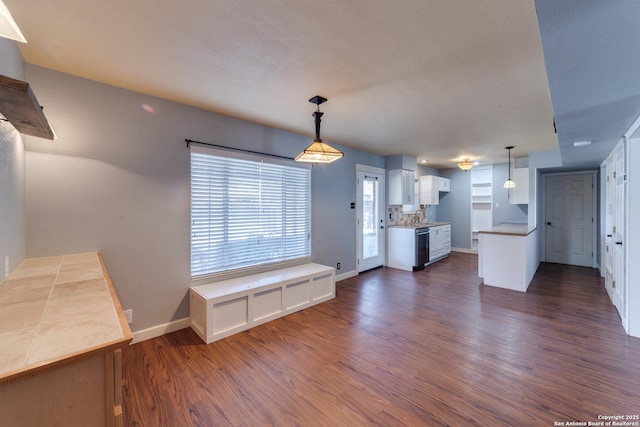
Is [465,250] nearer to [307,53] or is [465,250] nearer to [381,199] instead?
[381,199]

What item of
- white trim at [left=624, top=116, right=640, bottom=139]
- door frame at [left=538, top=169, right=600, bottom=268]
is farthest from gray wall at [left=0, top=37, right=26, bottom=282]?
door frame at [left=538, top=169, right=600, bottom=268]

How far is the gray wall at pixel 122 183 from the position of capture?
2.35m

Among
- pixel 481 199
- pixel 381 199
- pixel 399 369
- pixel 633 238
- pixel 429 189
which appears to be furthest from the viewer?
pixel 481 199

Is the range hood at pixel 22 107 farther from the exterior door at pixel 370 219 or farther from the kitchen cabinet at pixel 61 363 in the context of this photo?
the exterior door at pixel 370 219

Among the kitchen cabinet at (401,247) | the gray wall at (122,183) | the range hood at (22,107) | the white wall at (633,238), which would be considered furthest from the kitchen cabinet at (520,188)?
the range hood at (22,107)

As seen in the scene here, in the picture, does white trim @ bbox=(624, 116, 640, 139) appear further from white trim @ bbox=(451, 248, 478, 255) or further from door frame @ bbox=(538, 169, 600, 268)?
white trim @ bbox=(451, 248, 478, 255)

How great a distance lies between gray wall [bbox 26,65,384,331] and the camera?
2346mm

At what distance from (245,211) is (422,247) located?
4.02 m

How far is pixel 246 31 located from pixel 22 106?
48.7 inches

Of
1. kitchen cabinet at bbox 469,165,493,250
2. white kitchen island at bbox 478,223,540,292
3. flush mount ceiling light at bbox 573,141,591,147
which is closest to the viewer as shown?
flush mount ceiling light at bbox 573,141,591,147

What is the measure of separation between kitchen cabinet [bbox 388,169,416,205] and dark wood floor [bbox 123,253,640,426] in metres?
2.70

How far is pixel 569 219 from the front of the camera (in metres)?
6.20

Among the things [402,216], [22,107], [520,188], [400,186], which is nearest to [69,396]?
[22,107]

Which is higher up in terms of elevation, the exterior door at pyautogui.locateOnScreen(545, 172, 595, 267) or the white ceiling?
the white ceiling
